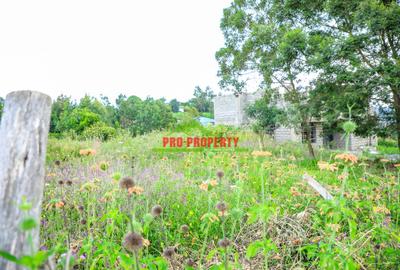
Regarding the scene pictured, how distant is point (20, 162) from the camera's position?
0.89 m

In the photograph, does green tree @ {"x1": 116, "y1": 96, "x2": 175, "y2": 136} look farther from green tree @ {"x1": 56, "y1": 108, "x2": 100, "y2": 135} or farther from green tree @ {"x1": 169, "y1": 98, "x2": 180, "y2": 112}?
green tree @ {"x1": 169, "y1": 98, "x2": 180, "y2": 112}

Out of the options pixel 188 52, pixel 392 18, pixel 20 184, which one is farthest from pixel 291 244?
pixel 188 52

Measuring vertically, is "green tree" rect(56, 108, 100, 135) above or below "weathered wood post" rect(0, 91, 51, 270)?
above

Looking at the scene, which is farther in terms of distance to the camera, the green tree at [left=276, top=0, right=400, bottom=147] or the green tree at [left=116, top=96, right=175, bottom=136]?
the green tree at [left=116, top=96, right=175, bottom=136]

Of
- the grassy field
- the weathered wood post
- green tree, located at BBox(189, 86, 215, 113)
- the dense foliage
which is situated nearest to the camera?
the weathered wood post

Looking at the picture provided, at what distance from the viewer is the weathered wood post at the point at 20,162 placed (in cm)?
83

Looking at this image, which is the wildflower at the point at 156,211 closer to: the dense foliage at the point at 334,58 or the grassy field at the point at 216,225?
the grassy field at the point at 216,225

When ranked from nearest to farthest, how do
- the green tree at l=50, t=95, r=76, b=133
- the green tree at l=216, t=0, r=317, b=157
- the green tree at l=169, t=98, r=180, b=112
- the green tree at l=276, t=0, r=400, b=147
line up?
the green tree at l=276, t=0, r=400, b=147 < the green tree at l=216, t=0, r=317, b=157 < the green tree at l=50, t=95, r=76, b=133 < the green tree at l=169, t=98, r=180, b=112

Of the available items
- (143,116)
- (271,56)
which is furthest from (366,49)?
(143,116)

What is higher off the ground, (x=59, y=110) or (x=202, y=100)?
(x=202, y=100)

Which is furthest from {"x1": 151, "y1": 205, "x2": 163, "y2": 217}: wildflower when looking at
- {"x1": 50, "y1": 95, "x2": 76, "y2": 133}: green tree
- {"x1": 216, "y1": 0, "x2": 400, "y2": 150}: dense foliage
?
{"x1": 50, "y1": 95, "x2": 76, "y2": 133}: green tree

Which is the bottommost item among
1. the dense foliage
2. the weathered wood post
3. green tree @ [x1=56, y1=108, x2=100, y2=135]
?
the weathered wood post

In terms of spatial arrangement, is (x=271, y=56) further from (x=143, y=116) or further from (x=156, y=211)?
(x=143, y=116)

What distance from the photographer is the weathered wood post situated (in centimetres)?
83
